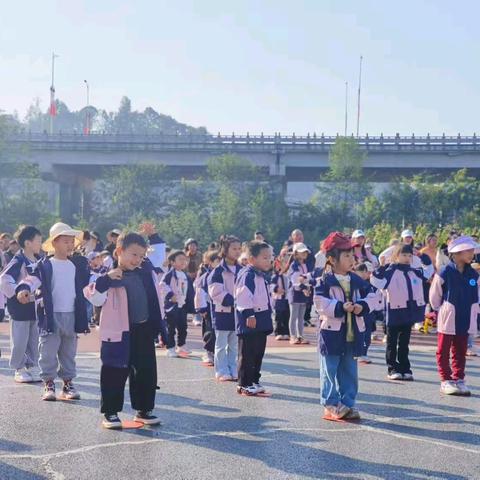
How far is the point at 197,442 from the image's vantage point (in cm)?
741

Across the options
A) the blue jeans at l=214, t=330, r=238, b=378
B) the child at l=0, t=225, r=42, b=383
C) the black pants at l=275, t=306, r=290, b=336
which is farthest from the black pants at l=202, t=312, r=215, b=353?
the black pants at l=275, t=306, r=290, b=336

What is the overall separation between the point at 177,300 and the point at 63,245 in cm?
401

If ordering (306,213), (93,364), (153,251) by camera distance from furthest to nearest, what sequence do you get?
(306,213), (153,251), (93,364)

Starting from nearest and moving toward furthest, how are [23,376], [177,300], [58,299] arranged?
[58,299] < [23,376] < [177,300]

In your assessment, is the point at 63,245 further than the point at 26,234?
No

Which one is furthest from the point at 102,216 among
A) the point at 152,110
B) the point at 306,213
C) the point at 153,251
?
the point at 152,110

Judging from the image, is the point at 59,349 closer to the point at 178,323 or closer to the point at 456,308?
the point at 178,323

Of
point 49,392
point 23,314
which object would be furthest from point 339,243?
point 23,314

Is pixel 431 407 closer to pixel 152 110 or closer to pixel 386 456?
pixel 386 456

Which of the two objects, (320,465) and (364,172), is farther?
(364,172)

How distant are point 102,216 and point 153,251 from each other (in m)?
48.0

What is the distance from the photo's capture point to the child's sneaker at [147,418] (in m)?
8.07

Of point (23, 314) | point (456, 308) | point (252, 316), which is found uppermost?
point (456, 308)

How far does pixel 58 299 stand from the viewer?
9.23 m
